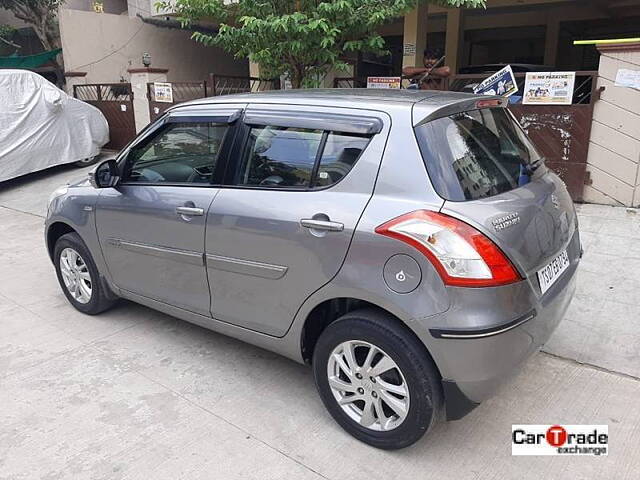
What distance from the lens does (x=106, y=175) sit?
3.69 metres

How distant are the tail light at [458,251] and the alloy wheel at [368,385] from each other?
533 millimetres

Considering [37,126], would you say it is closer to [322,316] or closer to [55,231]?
[55,231]

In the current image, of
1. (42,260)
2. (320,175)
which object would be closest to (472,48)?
(42,260)

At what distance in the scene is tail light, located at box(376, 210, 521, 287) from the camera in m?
2.24

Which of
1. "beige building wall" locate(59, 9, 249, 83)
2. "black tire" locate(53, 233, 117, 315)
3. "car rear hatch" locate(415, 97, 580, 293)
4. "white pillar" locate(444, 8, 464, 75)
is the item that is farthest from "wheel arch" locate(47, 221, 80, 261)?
"white pillar" locate(444, 8, 464, 75)

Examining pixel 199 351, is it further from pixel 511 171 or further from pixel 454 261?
pixel 511 171

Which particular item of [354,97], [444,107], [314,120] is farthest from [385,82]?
[444,107]

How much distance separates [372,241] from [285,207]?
562mm

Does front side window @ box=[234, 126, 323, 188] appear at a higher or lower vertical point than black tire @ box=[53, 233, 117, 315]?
higher

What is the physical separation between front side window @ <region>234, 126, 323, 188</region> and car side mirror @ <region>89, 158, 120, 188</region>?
112 cm

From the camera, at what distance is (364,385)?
2609 millimetres

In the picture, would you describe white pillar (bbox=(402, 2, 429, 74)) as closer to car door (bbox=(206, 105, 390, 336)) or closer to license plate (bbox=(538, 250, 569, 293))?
car door (bbox=(206, 105, 390, 336))

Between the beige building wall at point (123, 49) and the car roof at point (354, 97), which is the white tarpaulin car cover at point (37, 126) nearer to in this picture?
the beige building wall at point (123, 49)

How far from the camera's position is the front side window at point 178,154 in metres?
3.24
